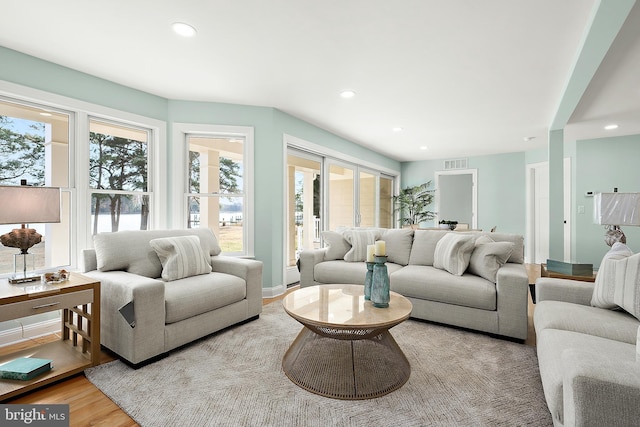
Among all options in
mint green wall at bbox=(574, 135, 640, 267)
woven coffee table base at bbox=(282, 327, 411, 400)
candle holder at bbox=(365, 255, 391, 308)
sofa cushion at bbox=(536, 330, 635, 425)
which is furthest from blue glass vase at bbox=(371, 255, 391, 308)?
mint green wall at bbox=(574, 135, 640, 267)

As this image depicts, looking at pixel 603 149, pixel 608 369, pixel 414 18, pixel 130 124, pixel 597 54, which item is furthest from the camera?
pixel 603 149

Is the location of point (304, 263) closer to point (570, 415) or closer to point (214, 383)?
point (214, 383)

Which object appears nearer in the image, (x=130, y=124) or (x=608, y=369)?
(x=608, y=369)

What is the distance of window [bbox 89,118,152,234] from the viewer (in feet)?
10.6

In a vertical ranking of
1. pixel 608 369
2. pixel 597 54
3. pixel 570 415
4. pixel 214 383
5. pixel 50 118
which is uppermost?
pixel 597 54

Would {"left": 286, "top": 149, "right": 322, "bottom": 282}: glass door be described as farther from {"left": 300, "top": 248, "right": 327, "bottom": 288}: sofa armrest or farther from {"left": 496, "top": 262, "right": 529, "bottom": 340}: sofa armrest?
{"left": 496, "top": 262, "right": 529, "bottom": 340}: sofa armrest

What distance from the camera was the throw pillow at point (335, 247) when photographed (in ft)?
12.8

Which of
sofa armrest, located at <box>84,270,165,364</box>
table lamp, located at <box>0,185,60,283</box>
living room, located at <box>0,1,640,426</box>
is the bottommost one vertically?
sofa armrest, located at <box>84,270,165,364</box>

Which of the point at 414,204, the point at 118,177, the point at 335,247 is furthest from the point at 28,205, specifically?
the point at 414,204

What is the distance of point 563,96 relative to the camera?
10.6 feet

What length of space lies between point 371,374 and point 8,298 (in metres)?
2.17

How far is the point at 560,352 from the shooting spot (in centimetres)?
144

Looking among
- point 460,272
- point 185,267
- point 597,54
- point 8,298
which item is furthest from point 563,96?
point 8,298

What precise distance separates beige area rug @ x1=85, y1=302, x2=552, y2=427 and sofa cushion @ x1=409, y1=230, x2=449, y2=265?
1.02 meters
